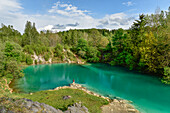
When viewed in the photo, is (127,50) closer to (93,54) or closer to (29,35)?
(93,54)

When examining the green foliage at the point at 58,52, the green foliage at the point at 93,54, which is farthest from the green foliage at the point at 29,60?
the green foliage at the point at 93,54

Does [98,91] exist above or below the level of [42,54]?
below

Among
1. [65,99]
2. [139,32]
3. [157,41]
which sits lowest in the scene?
[65,99]

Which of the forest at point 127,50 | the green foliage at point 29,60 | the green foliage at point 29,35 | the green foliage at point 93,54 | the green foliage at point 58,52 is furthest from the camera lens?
the green foliage at point 29,35

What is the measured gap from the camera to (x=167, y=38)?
22.1 metres

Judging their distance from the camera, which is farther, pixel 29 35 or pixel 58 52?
pixel 29 35

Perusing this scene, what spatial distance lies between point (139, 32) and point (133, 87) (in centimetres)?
1838

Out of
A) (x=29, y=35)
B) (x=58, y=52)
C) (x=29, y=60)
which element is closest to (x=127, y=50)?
(x=58, y=52)

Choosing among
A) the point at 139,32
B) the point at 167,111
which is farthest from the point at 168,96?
the point at 139,32

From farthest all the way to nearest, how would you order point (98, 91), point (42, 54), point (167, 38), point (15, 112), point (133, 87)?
point (42, 54)
point (167, 38)
point (133, 87)
point (98, 91)
point (15, 112)

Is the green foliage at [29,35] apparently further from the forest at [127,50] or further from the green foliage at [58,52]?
the green foliage at [58,52]

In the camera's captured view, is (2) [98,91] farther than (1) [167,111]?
Yes

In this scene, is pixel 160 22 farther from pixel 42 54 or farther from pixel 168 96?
pixel 42 54

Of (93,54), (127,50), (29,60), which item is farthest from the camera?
(93,54)
